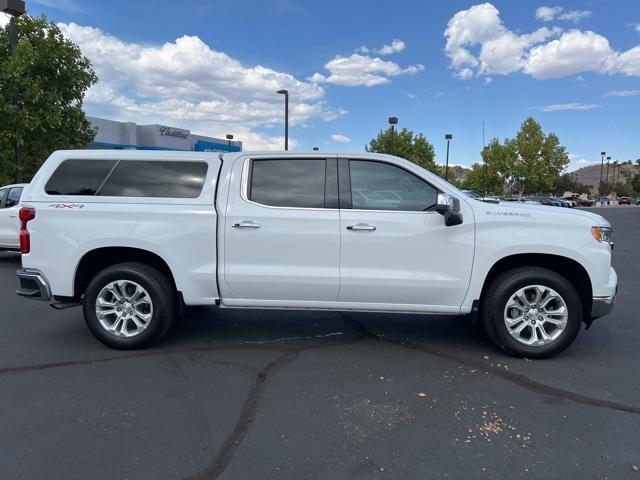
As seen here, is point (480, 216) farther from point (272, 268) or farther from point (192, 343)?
point (192, 343)

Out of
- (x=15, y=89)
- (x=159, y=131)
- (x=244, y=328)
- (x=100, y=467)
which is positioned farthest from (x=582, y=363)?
(x=159, y=131)

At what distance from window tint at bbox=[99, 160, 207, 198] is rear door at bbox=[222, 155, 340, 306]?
387mm

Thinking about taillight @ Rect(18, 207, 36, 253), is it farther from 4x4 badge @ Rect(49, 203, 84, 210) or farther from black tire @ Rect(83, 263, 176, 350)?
black tire @ Rect(83, 263, 176, 350)

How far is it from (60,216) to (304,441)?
3238 mm

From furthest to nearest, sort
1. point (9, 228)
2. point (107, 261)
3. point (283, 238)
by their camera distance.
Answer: point (9, 228) → point (107, 261) → point (283, 238)

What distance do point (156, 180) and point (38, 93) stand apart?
39.5ft

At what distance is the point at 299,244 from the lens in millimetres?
4578

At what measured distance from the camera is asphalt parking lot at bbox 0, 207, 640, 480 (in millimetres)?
2910

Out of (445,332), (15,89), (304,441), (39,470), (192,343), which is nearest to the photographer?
(39,470)

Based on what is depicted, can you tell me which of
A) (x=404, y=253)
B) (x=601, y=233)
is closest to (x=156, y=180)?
(x=404, y=253)

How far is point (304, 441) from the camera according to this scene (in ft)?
10.3

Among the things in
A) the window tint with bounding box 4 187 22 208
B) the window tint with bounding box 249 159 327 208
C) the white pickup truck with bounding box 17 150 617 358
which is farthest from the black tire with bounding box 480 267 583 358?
the window tint with bounding box 4 187 22 208

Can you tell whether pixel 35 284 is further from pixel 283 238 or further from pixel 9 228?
pixel 9 228

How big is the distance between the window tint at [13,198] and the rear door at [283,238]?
303 inches
